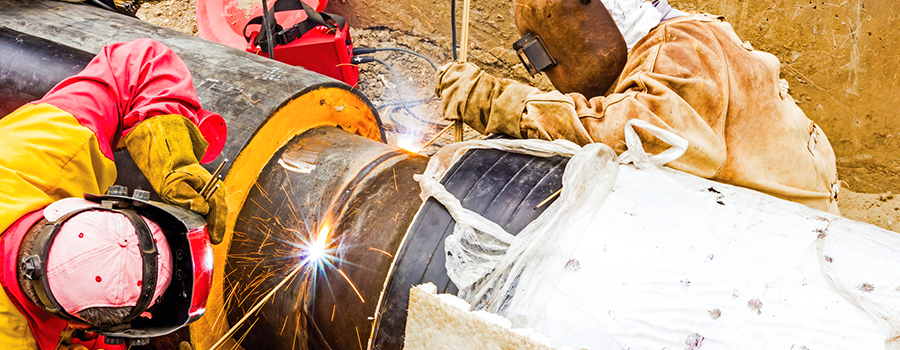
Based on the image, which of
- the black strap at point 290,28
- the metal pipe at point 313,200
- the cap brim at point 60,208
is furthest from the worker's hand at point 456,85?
the black strap at point 290,28

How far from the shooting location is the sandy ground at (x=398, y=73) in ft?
13.1

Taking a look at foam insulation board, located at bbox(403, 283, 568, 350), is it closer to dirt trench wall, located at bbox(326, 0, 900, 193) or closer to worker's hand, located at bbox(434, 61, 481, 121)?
worker's hand, located at bbox(434, 61, 481, 121)

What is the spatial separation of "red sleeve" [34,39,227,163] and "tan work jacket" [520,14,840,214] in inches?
44.7

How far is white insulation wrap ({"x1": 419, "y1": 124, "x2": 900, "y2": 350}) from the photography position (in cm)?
106

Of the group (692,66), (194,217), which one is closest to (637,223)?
(692,66)

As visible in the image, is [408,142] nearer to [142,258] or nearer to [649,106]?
[649,106]

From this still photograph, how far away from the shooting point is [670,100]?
1.68 meters

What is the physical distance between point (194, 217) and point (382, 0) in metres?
3.43

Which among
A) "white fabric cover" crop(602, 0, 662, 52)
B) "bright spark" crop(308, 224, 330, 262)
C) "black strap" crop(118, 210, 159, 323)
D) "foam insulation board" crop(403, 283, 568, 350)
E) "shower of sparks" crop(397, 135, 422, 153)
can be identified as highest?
"white fabric cover" crop(602, 0, 662, 52)

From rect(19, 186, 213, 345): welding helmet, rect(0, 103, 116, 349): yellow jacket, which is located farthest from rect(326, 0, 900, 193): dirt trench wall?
rect(0, 103, 116, 349): yellow jacket

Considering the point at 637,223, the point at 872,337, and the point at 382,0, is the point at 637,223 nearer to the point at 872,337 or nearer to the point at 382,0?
the point at 872,337

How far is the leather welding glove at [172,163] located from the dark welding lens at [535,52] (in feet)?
4.83

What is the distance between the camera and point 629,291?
117 centimetres

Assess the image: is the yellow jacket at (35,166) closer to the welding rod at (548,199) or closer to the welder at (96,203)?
the welder at (96,203)
